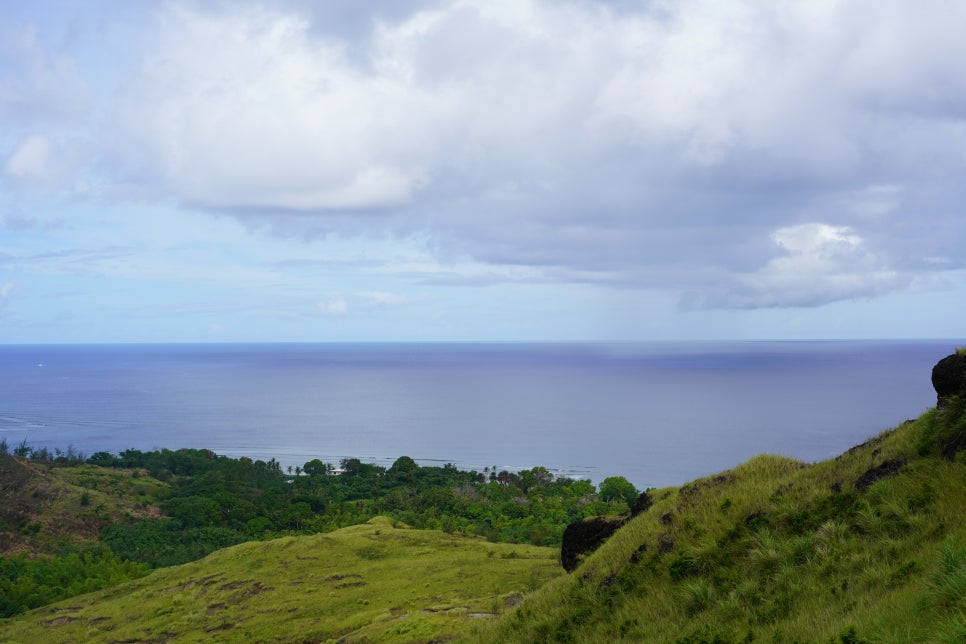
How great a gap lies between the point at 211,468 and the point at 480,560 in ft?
384

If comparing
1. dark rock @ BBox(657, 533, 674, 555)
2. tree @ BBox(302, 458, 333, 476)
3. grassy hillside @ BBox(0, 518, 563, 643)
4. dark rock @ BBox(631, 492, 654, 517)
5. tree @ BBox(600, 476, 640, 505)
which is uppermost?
dark rock @ BBox(657, 533, 674, 555)

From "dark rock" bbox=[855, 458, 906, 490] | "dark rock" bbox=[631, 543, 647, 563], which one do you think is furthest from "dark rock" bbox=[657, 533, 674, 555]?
"dark rock" bbox=[855, 458, 906, 490]

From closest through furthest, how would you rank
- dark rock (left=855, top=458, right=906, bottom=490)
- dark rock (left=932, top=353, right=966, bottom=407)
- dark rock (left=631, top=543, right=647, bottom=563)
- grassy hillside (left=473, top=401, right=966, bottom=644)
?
grassy hillside (left=473, top=401, right=966, bottom=644), dark rock (left=855, top=458, right=906, bottom=490), dark rock (left=932, top=353, right=966, bottom=407), dark rock (left=631, top=543, right=647, bottom=563)

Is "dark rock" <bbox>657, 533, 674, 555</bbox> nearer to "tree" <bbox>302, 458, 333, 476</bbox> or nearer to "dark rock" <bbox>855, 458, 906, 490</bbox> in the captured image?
"dark rock" <bbox>855, 458, 906, 490</bbox>

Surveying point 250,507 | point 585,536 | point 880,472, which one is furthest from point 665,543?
point 250,507

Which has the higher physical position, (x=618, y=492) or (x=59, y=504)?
(x=618, y=492)

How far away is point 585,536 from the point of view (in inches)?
945

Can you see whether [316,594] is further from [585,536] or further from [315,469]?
[315,469]

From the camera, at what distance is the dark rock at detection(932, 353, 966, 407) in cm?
1475

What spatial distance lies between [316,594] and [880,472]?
33750 mm

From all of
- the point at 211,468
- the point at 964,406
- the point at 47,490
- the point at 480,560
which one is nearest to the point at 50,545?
the point at 47,490

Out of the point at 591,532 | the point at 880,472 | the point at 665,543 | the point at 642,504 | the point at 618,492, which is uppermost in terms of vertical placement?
the point at 880,472

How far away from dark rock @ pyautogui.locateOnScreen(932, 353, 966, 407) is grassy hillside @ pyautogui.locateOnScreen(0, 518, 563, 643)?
16616 mm

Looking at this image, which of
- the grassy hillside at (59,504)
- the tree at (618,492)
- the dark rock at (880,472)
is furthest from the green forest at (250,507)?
the dark rock at (880,472)
